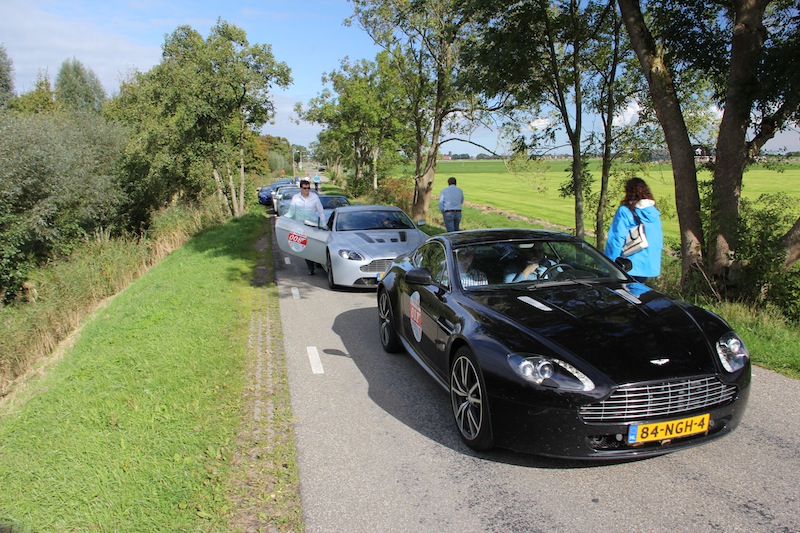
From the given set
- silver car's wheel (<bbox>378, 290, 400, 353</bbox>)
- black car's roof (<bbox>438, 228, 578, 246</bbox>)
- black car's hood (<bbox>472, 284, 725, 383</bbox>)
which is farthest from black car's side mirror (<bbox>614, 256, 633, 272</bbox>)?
silver car's wheel (<bbox>378, 290, 400, 353</bbox>)

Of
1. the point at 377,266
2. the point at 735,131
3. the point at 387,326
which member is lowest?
the point at 387,326

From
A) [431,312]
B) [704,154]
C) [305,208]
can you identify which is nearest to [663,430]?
[431,312]

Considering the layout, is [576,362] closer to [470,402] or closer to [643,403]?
[643,403]

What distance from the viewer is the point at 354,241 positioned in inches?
399

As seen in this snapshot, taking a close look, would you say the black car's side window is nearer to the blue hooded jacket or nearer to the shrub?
the blue hooded jacket

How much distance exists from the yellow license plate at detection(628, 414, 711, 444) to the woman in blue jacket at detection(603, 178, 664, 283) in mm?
2958

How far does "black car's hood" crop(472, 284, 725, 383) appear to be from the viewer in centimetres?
346

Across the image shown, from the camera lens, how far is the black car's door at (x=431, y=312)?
15.1 feet

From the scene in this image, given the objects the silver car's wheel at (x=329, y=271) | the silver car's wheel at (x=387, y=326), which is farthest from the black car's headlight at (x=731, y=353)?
the silver car's wheel at (x=329, y=271)

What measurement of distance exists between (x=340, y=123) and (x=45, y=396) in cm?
3446

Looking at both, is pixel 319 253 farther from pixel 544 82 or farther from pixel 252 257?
pixel 544 82

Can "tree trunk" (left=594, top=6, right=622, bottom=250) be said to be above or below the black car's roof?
above

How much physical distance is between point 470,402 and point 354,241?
646 centimetres

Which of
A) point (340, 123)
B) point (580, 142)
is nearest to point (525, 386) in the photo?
point (580, 142)
